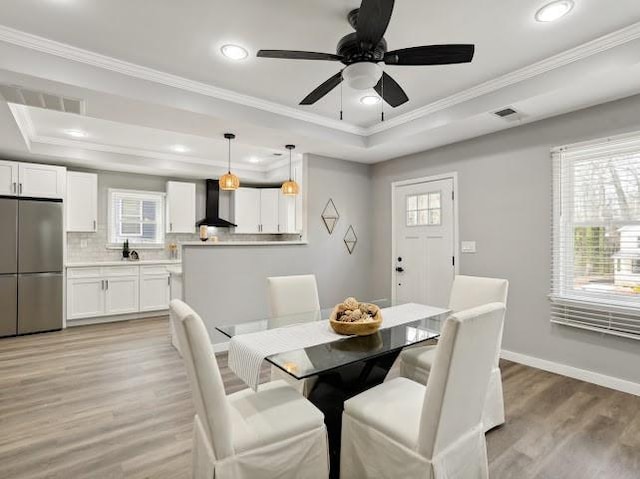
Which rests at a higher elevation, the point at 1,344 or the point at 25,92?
the point at 25,92

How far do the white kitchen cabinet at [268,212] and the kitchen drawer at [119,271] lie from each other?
229 cm

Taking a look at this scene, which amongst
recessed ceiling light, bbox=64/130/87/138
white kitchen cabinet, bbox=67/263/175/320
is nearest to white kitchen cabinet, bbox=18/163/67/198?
recessed ceiling light, bbox=64/130/87/138

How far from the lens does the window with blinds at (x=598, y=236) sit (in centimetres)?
282

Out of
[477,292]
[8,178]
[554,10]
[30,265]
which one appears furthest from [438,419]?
[8,178]

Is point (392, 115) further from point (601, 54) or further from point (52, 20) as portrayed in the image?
point (52, 20)

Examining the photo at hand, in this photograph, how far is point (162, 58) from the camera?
267cm

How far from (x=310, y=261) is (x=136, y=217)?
3474mm

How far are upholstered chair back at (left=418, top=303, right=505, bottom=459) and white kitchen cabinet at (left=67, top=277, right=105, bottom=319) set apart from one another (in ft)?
17.7

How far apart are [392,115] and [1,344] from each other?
18.0ft

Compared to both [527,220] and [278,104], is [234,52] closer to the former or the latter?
[278,104]

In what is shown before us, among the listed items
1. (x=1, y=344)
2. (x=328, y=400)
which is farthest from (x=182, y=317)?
(x=1, y=344)

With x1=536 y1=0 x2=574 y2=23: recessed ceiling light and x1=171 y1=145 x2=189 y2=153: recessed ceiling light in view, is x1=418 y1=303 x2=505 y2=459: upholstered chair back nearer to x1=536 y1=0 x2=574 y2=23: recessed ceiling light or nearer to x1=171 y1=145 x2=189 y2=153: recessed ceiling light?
x1=536 y1=0 x2=574 y2=23: recessed ceiling light

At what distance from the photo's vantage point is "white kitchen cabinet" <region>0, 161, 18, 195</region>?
14.7 ft

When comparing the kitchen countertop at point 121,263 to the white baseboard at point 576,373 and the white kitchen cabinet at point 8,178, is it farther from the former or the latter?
the white baseboard at point 576,373
